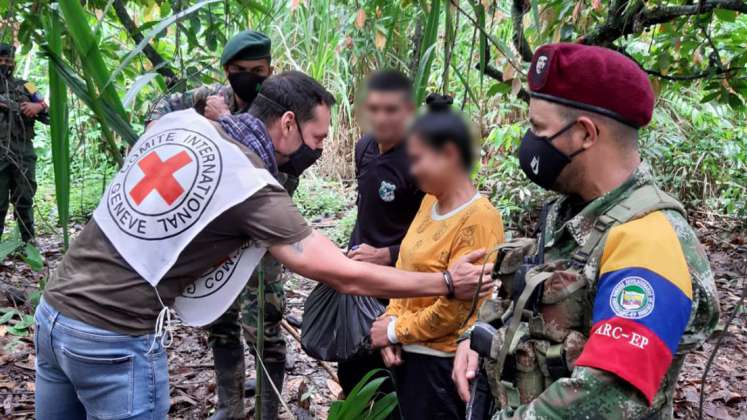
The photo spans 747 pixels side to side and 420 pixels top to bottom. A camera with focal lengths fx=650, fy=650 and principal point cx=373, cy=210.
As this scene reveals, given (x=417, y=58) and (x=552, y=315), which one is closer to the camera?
(x=552, y=315)

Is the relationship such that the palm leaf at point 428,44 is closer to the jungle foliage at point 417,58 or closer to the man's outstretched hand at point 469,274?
the jungle foliage at point 417,58

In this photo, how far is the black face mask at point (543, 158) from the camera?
1352mm

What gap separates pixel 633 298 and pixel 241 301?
2233 mm

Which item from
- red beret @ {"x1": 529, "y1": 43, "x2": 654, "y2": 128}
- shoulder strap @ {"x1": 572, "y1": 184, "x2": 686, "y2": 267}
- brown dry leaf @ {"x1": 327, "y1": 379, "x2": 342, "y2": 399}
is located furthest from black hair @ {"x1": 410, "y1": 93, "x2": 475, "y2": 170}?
brown dry leaf @ {"x1": 327, "y1": 379, "x2": 342, "y2": 399}

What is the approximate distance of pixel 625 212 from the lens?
124 cm

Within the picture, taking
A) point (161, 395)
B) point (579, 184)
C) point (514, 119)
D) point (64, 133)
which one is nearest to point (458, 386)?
point (579, 184)

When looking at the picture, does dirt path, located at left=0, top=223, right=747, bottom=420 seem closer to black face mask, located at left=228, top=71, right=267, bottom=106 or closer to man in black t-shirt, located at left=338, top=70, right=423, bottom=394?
man in black t-shirt, located at left=338, top=70, right=423, bottom=394

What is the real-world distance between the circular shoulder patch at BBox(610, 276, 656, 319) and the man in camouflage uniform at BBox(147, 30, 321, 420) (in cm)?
190

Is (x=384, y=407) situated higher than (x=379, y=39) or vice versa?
(x=379, y=39)

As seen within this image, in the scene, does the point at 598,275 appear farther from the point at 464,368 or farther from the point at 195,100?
the point at 195,100

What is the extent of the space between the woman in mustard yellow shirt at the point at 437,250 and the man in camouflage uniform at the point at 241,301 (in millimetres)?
917

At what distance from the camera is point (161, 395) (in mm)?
1774

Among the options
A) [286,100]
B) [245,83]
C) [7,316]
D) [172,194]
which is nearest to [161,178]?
[172,194]

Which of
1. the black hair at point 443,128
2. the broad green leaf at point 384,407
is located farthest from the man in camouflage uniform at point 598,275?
the broad green leaf at point 384,407
